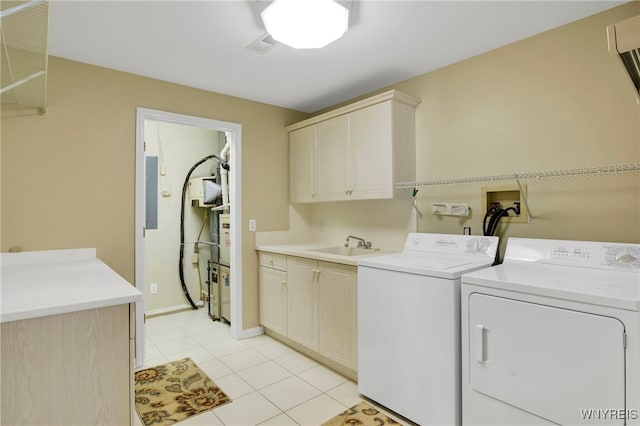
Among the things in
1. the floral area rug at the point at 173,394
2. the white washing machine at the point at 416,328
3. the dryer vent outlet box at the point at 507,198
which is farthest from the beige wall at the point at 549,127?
the floral area rug at the point at 173,394

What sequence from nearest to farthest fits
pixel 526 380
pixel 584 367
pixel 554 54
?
pixel 584 367
pixel 526 380
pixel 554 54

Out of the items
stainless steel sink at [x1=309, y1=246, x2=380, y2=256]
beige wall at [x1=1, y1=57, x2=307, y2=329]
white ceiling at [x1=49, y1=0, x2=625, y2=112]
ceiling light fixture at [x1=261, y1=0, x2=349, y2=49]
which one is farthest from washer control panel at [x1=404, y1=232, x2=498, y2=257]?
beige wall at [x1=1, y1=57, x2=307, y2=329]

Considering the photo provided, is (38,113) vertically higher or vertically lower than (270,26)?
lower

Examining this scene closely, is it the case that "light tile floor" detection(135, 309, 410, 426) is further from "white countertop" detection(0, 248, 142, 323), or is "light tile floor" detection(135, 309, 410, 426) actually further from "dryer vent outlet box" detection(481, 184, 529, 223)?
"dryer vent outlet box" detection(481, 184, 529, 223)

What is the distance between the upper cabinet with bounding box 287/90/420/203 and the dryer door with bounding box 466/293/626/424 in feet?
4.13

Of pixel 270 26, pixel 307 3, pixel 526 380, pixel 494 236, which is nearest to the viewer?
pixel 526 380

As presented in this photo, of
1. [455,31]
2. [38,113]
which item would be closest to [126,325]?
[38,113]

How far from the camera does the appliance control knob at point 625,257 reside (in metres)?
1.64

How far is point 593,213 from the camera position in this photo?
6.21ft

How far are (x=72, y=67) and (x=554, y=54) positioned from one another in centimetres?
321

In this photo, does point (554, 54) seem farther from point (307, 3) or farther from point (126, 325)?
point (126, 325)

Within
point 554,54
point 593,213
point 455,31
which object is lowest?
point 593,213

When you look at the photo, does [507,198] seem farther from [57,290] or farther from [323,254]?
[57,290]

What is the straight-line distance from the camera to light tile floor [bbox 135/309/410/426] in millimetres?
2041
